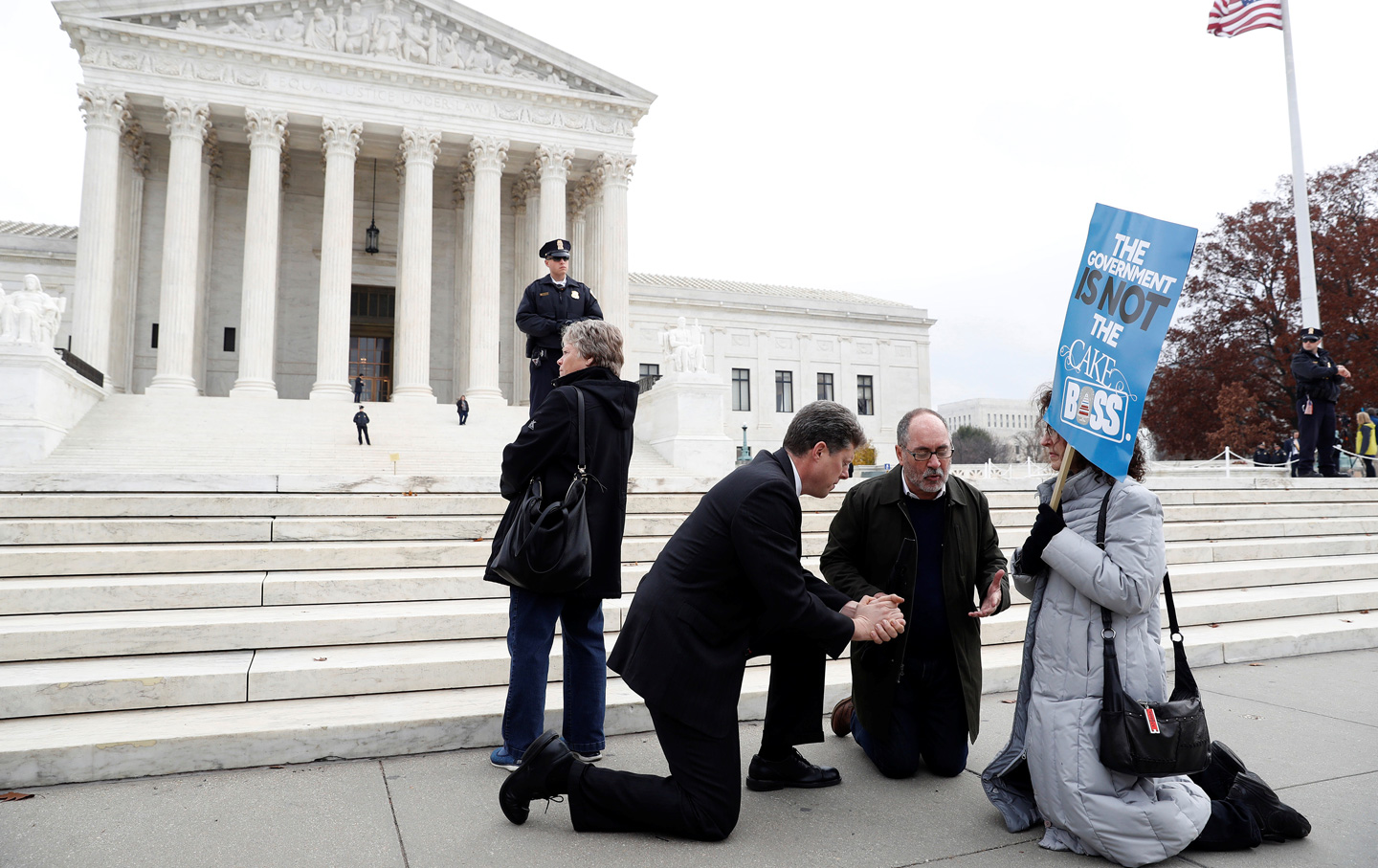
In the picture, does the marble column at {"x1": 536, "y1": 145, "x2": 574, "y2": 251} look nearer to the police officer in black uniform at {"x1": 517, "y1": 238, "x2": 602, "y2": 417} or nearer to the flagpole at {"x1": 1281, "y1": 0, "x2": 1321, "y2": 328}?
the flagpole at {"x1": 1281, "y1": 0, "x2": 1321, "y2": 328}

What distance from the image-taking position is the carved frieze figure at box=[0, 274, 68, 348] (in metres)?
13.3

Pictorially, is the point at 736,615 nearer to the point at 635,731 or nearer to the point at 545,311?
the point at 635,731

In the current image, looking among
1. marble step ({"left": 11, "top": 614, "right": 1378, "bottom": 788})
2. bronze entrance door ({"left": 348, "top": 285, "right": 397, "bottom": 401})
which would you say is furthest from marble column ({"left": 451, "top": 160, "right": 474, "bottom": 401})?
marble step ({"left": 11, "top": 614, "right": 1378, "bottom": 788})

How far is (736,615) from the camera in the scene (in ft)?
11.0

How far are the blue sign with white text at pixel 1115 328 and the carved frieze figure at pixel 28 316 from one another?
609 inches

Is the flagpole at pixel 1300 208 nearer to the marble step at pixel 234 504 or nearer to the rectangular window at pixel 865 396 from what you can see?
the marble step at pixel 234 504

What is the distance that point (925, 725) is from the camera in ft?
13.3

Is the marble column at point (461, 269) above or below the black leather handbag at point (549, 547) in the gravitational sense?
above

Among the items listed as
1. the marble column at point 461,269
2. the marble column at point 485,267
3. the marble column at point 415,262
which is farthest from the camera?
the marble column at point 461,269

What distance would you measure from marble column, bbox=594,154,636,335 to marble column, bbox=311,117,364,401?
8207 millimetres

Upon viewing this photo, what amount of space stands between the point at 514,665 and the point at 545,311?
4042 millimetres

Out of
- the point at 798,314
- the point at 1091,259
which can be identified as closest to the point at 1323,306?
the point at 798,314

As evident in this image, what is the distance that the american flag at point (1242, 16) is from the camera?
17766 millimetres

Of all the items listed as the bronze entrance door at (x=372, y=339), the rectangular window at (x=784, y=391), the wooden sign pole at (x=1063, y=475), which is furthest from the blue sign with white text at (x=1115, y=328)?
the rectangular window at (x=784, y=391)
